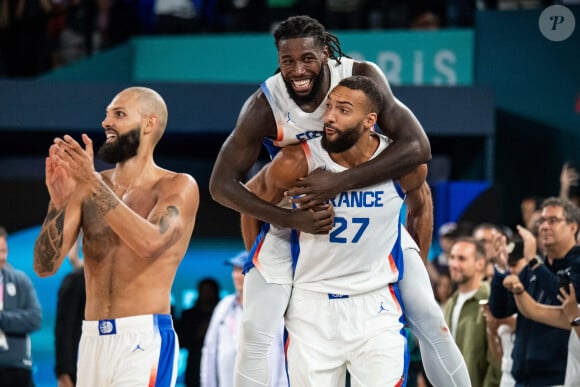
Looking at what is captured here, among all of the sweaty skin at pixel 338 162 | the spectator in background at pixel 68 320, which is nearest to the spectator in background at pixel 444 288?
the spectator in background at pixel 68 320

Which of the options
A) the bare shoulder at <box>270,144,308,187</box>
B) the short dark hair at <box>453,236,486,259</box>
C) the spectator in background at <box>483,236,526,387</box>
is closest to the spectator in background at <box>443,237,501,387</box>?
the short dark hair at <box>453,236,486,259</box>

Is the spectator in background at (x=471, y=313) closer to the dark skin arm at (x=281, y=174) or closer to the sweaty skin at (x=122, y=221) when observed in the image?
the dark skin arm at (x=281, y=174)

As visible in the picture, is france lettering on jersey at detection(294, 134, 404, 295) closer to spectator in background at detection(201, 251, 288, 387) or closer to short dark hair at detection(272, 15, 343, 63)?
short dark hair at detection(272, 15, 343, 63)

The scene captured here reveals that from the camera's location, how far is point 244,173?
5.56 metres

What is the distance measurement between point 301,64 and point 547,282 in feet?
8.67

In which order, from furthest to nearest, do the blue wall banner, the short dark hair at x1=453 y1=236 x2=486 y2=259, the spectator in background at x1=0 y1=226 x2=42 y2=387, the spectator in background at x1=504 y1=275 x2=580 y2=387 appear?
the blue wall banner
the spectator in background at x1=0 y1=226 x2=42 y2=387
the short dark hair at x1=453 y1=236 x2=486 y2=259
the spectator in background at x1=504 y1=275 x2=580 y2=387

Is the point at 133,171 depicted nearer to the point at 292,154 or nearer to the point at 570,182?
the point at 292,154

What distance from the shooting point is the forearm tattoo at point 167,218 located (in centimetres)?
522

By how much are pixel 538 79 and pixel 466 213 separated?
179 cm

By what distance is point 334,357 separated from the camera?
543 cm

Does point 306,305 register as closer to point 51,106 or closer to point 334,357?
point 334,357

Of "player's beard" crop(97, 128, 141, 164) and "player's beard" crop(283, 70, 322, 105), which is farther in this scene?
"player's beard" crop(283, 70, 322, 105)

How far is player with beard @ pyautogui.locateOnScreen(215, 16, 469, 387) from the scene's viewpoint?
536 centimetres

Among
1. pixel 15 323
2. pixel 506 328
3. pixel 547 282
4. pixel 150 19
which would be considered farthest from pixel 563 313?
pixel 150 19
